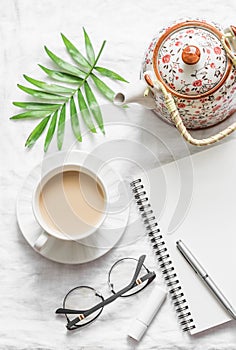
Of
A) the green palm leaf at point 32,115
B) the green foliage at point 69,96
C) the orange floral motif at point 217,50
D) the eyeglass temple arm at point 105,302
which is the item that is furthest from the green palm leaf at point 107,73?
the eyeglass temple arm at point 105,302

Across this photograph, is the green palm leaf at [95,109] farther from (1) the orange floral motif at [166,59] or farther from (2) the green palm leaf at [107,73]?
(1) the orange floral motif at [166,59]

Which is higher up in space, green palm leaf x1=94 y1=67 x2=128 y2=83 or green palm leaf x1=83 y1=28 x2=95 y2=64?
green palm leaf x1=83 y1=28 x2=95 y2=64

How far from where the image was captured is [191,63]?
0.92 m

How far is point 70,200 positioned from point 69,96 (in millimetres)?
187

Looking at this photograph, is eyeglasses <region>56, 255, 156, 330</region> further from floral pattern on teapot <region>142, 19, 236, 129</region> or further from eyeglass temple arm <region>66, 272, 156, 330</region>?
floral pattern on teapot <region>142, 19, 236, 129</region>

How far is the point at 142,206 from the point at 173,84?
0.24 meters

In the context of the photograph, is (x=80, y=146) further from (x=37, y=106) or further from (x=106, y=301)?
(x=106, y=301)

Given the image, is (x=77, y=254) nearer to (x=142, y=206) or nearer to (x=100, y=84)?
(x=142, y=206)

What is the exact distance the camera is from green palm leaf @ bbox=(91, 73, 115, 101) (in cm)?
112

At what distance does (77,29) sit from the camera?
1.15 m

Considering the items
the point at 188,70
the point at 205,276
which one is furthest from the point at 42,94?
the point at 205,276

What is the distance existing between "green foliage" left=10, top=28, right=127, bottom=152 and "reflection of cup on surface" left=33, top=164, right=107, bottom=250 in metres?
0.07

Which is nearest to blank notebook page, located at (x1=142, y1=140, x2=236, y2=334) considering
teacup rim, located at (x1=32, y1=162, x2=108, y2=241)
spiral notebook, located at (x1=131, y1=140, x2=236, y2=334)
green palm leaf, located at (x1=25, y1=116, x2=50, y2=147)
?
spiral notebook, located at (x1=131, y1=140, x2=236, y2=334)

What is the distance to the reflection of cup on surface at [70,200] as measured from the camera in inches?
41.4
